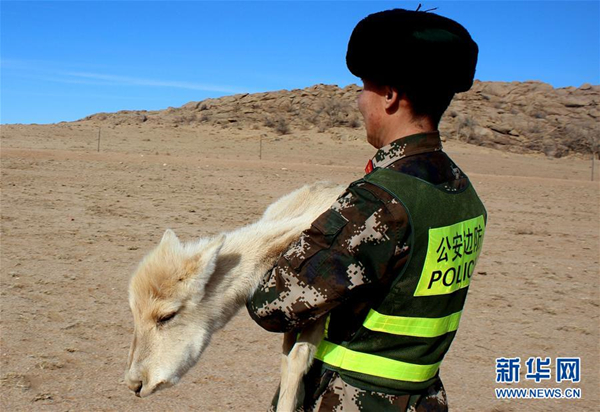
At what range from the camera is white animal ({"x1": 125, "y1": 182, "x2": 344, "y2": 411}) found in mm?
2365

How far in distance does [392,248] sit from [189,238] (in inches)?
373

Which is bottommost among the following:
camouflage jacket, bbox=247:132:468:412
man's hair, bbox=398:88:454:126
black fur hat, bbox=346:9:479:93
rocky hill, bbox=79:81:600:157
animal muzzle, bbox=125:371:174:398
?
animal muzzle, bbox=125:371:174:398

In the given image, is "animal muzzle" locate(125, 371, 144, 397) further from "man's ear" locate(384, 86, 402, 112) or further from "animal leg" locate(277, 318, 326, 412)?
"man's ear" locate(384, 86, 402, 112)

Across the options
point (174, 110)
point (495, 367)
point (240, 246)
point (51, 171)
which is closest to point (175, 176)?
point (51, 171)

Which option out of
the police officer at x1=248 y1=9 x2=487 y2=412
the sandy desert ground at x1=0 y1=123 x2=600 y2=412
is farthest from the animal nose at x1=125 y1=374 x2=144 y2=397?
the sandy desert ground at x1=0 y1=123 x2=600 y2=412

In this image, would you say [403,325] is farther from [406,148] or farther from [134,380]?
[134,380]

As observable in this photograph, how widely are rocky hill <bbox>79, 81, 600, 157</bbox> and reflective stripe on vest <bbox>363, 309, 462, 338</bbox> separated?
3269 cm

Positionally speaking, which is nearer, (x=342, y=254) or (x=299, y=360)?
(x=342, y=254)

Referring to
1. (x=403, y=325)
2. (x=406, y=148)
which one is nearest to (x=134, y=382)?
(x=403, y=325)

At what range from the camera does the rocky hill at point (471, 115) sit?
121ft

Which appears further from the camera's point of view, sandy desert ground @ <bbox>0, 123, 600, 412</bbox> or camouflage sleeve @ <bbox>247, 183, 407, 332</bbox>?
sandy desert ground @ <bbox>0, 123, 600, 412</bbox>

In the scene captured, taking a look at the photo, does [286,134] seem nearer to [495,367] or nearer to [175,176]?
[175,176]

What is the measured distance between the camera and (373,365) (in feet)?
6.08

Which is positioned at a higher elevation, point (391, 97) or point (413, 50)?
point (413, 50)
